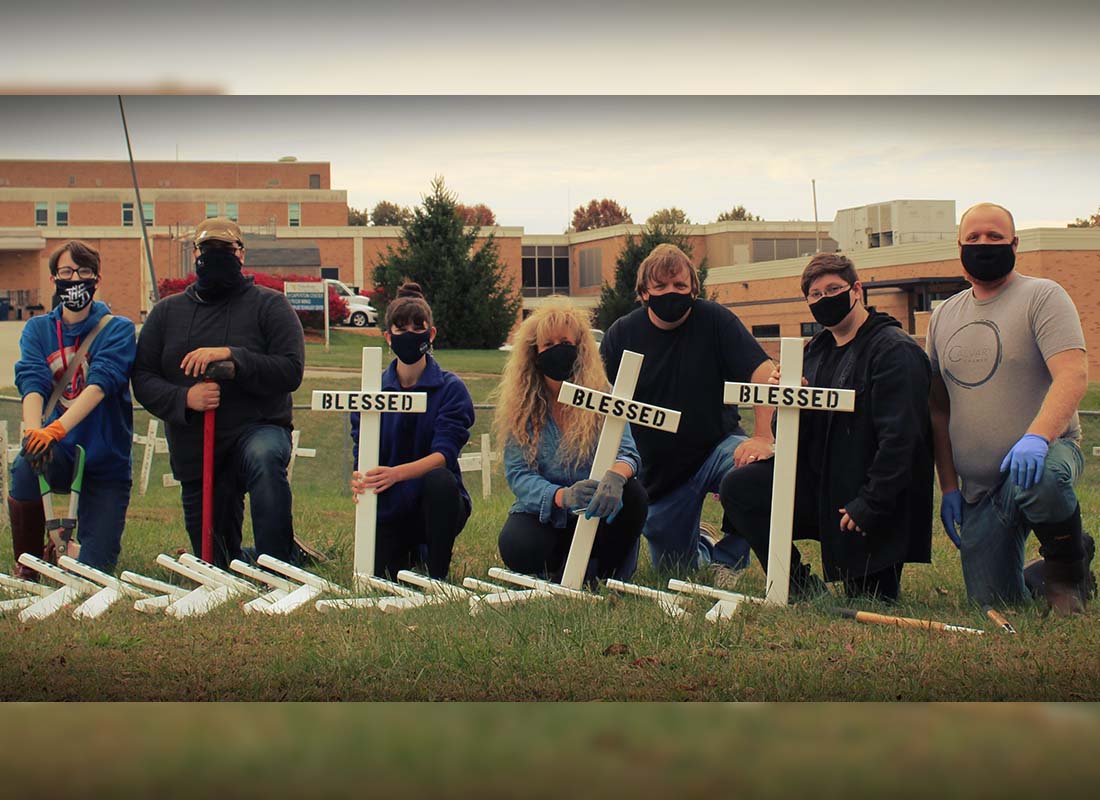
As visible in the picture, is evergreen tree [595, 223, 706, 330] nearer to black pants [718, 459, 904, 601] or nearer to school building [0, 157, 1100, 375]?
school building [0, 157, 1100, 375]

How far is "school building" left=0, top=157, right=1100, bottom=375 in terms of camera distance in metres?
4.56

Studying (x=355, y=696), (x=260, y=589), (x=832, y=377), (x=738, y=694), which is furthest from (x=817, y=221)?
(x=260, y=589)

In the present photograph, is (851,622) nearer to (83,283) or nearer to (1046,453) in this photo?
(1046,453)

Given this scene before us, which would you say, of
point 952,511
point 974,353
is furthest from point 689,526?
point 974,353

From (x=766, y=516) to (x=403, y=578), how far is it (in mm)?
1420

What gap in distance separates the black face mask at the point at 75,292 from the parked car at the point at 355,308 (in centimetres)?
105

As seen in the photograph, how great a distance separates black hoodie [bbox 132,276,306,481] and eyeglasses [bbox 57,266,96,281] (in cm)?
33

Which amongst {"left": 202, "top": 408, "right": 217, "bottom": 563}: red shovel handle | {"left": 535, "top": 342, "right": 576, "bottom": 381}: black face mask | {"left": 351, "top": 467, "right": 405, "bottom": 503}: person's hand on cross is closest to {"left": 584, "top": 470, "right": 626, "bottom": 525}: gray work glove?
{"left": 535, "top": 342, "right": 576, "bottom": 381}: black face mask

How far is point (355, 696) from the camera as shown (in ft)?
13.4

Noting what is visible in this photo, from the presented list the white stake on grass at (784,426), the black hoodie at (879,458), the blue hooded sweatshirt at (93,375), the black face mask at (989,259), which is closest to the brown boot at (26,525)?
the blue hooded sweatshirt at (93,375)

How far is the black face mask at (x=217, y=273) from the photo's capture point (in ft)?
18.0

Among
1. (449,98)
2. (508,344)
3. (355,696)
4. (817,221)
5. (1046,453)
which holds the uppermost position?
(449,98)

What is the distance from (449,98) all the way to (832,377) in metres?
1.74

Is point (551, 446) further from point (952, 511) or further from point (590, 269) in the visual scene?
point (952, 511)
